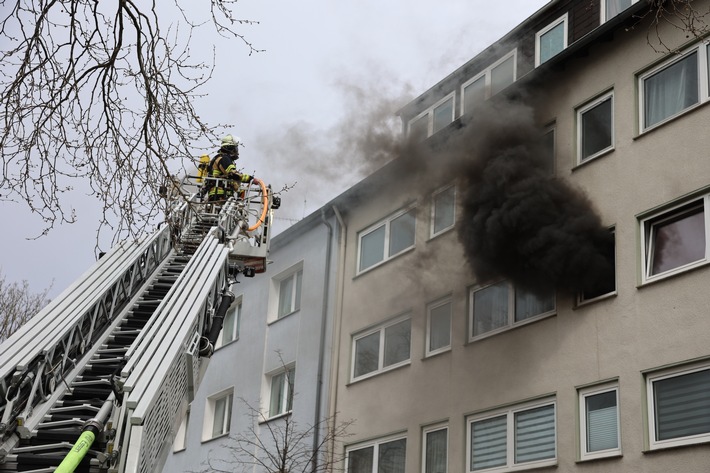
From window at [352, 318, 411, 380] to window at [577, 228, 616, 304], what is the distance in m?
4.45

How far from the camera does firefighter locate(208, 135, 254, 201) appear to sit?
16.3 meters

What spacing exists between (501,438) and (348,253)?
6.86 meters

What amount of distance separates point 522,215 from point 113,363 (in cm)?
756

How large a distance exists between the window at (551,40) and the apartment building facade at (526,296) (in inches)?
1.7

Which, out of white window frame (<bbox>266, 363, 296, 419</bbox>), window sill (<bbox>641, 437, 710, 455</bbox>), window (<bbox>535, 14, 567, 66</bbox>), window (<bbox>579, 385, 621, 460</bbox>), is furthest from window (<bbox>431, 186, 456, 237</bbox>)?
window sill (<bbox>641, 437, 710, 455</bbox>)

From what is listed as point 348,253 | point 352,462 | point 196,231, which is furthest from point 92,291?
point 348,253

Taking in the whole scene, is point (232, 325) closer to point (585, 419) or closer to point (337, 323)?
point (337, 323)

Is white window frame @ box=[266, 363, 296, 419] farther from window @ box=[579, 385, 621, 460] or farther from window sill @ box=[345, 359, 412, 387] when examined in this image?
window @ box=[579, 385, 621, 460]

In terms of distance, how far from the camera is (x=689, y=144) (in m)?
13.3

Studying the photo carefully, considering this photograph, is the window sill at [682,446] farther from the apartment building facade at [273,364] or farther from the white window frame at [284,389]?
the white window frame at [284,389]

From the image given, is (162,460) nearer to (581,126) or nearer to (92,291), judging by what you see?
(92,291)

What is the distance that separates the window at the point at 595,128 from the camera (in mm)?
15021

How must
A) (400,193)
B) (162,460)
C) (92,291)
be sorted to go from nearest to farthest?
(162,460) < (92,291) < (400,193)

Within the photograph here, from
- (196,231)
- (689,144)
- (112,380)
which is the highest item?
(689,144)
